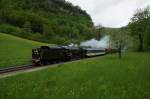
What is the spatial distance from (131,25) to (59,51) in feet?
156

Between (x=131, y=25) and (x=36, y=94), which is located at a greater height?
(x=131, y=25)

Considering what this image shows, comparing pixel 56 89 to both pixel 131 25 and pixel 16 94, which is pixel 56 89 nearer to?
pixel 16 94

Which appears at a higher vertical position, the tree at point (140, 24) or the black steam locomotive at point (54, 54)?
the tree at point (140, 24)

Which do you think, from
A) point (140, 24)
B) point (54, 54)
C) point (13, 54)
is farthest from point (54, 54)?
point (140, 24)

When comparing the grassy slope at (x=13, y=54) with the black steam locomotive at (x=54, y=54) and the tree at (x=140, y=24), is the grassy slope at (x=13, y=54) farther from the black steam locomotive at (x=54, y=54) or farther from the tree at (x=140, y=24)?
the tree at (x=140, y=24)

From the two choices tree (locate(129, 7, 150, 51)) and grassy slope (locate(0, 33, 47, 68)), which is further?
tree (locate(129, 7, 150, 51))

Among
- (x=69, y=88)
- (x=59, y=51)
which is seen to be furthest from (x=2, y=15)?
(x=69, y=88)

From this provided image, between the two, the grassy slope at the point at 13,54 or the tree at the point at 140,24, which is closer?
the grassy slope at the point at 13,54

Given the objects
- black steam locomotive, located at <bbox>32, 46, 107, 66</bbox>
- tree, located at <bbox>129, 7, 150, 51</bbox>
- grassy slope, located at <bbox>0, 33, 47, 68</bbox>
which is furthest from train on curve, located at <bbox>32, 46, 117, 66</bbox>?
tree, located at <bbox>129, 7, 150, 51</bbox>

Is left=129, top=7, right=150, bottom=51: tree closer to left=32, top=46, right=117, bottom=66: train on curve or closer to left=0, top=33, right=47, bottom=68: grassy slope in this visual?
left=32, top=46, right=117, bottom=66: train on curve

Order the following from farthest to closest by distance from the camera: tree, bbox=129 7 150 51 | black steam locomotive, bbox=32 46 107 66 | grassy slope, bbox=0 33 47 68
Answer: tree, bbox=129 7 150 51, grassy slope, bbox=0 33 47 68, black steam locomotive, bbox=32 46 107 66

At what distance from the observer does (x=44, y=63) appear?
37.2 metres

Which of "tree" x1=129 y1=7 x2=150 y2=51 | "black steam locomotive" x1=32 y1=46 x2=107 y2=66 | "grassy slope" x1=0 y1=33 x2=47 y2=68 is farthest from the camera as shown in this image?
"tree" x1=129 y1=7 x2=150 y2=51

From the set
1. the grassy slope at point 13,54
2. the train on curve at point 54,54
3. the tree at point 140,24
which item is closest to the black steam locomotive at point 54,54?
the train on curve at point 54,54
